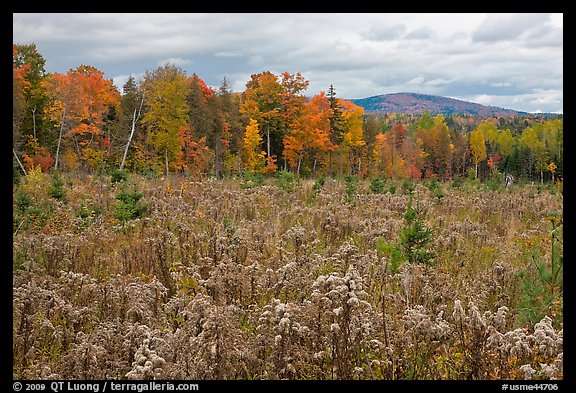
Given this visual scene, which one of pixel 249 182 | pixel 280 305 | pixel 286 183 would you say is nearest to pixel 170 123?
pixel 249 182

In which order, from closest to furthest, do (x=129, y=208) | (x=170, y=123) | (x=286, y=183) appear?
(x=129, y=208) < (x=286, y=183) < (x=170, y=123)

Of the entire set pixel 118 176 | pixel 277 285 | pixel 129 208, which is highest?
pixel 118 176

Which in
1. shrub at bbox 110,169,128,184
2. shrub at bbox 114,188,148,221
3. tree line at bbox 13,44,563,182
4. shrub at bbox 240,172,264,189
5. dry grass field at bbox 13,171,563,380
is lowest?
dry grass field at bbox 13,171,563,380

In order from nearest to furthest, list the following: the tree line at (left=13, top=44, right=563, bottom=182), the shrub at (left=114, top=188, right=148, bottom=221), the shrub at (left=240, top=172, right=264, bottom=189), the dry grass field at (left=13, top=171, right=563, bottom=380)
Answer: the dry grass field at (left=13, top=171, right=563, bottom=380)
the shrub at (left=114, top=188, right=148, bottom=221)
the shrub at (left=240, top=172, right=264, bottom=189)
the tree line at (left=13, top=44, right=563, bottom=182)

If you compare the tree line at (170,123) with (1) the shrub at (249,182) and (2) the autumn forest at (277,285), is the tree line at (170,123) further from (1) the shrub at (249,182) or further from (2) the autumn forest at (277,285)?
(2) the autumn forest at (277,285)

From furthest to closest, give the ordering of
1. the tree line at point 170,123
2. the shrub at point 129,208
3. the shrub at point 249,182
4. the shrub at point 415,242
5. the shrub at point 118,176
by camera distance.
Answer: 1. the tree line at point 170,123
2. the shrub at point 249,182
3. the shrub at point 118,176
4. the shrub at point 129,208
5. the shrub at point 415,242

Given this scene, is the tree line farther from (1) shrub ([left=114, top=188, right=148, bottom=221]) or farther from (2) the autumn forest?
(1) shrub ([left=114, top=188, right=148, bottom=221])

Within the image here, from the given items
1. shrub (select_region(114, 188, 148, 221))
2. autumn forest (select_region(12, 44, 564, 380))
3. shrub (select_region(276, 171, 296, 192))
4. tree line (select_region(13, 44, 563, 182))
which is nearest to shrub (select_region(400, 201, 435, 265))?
autumn forest (select_region(12, 44, 564, 380))

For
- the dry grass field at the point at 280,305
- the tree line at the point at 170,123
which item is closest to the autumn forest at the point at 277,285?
the dry grass field at the point at 280,305

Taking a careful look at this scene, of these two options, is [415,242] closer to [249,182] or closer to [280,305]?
[280,305]

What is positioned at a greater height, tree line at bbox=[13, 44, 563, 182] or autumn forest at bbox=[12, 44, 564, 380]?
tree line at bbox=[13, 44, 563, 182]

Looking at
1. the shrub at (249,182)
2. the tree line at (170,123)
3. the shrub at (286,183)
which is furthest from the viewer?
the tree line at (170,123)
